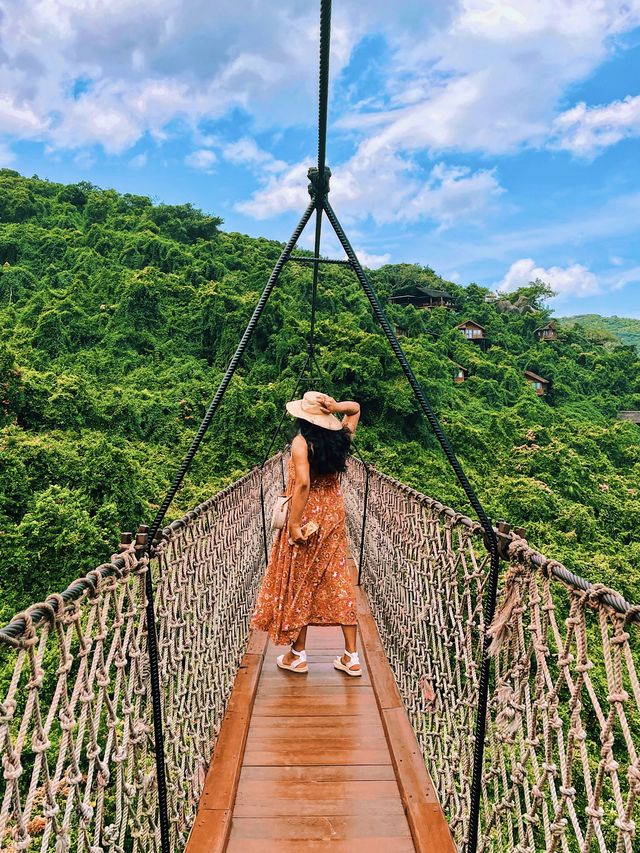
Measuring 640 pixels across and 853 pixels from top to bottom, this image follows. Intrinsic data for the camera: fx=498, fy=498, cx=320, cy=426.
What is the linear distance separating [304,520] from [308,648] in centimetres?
73

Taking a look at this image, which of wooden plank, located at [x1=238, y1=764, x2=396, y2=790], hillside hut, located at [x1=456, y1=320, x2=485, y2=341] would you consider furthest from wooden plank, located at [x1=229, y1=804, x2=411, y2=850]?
hillside hut, located at [x1=456, y1=320, x2=485, y2=341]

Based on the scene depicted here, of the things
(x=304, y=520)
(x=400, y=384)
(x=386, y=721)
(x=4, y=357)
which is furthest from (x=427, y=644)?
(x=400, y=384)

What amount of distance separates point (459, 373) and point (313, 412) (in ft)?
66.1

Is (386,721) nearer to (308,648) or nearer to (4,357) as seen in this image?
(308,648)

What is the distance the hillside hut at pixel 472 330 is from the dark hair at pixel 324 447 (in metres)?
24.4

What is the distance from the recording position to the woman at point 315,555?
1.91m

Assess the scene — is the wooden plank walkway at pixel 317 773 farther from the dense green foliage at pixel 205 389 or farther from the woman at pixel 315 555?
the dense green foliage at pixel 205 389

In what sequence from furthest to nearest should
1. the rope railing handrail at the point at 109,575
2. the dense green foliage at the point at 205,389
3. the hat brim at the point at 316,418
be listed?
the dense green foliage at the point at 205,389 → the hat brim at the point at 316,418 → the rope railing handrail at the point at 109,575

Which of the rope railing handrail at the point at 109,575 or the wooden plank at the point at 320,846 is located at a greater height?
the rope railing handrail at the point at 109,575

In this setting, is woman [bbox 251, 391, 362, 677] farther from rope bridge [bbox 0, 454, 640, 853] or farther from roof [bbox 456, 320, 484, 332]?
roof [bbox 456, 320, 484, 332]

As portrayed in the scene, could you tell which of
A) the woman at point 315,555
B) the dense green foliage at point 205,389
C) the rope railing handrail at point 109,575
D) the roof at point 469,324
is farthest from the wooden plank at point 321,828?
the roof at point 469,324

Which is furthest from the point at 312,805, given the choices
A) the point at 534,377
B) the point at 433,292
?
the point at 433,292

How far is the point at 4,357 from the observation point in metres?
9.91

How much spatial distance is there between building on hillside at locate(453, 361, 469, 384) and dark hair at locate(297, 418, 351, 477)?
63.1 feet
